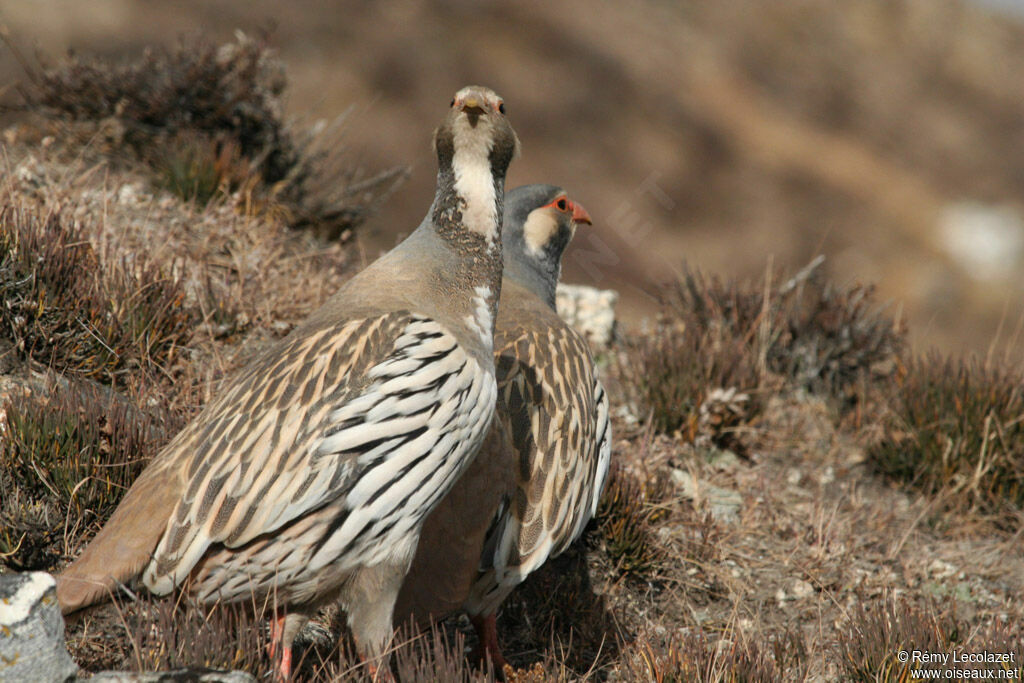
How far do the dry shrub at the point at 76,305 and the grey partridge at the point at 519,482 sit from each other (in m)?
1.82

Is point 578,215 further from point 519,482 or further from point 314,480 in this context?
point 314,480

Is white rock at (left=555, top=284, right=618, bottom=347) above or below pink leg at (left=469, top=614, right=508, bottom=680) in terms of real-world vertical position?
above

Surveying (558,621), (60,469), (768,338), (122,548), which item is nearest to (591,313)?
(768,338)

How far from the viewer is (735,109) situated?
101ft

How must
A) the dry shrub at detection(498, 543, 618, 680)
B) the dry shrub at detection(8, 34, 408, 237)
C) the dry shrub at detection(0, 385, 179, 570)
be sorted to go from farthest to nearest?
the dry shrub at detection(8, 34, 408, 237) → the dry shrub at detection(498, 543, 618, 680) → the dry shrub at detection(0, 385, 179, 570)

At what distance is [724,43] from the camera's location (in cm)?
3219

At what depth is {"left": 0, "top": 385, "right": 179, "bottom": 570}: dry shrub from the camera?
3689mm

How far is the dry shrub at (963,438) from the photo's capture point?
597 centimetres

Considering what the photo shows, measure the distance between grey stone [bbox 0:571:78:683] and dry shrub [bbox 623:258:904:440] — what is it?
4.13 m

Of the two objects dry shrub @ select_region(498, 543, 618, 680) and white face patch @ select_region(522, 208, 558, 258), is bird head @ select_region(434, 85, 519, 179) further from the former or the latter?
dry shrub @ select_region(498, 543, 618, 680)

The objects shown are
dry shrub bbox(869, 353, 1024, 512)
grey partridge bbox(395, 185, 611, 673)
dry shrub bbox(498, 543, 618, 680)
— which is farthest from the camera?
dry shrub bbox(869, 353, 1024, 512)

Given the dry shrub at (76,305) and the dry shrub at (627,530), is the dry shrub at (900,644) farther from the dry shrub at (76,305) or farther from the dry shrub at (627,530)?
the dry shrub at (76,305)

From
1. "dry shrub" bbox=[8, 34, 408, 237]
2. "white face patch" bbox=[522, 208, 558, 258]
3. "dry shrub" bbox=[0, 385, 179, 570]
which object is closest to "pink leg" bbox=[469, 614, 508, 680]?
"dry shrub" bbox=[0, 385, 179, 570]

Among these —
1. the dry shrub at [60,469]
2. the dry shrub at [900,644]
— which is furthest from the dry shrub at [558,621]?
the dry shrub at [60,469]
